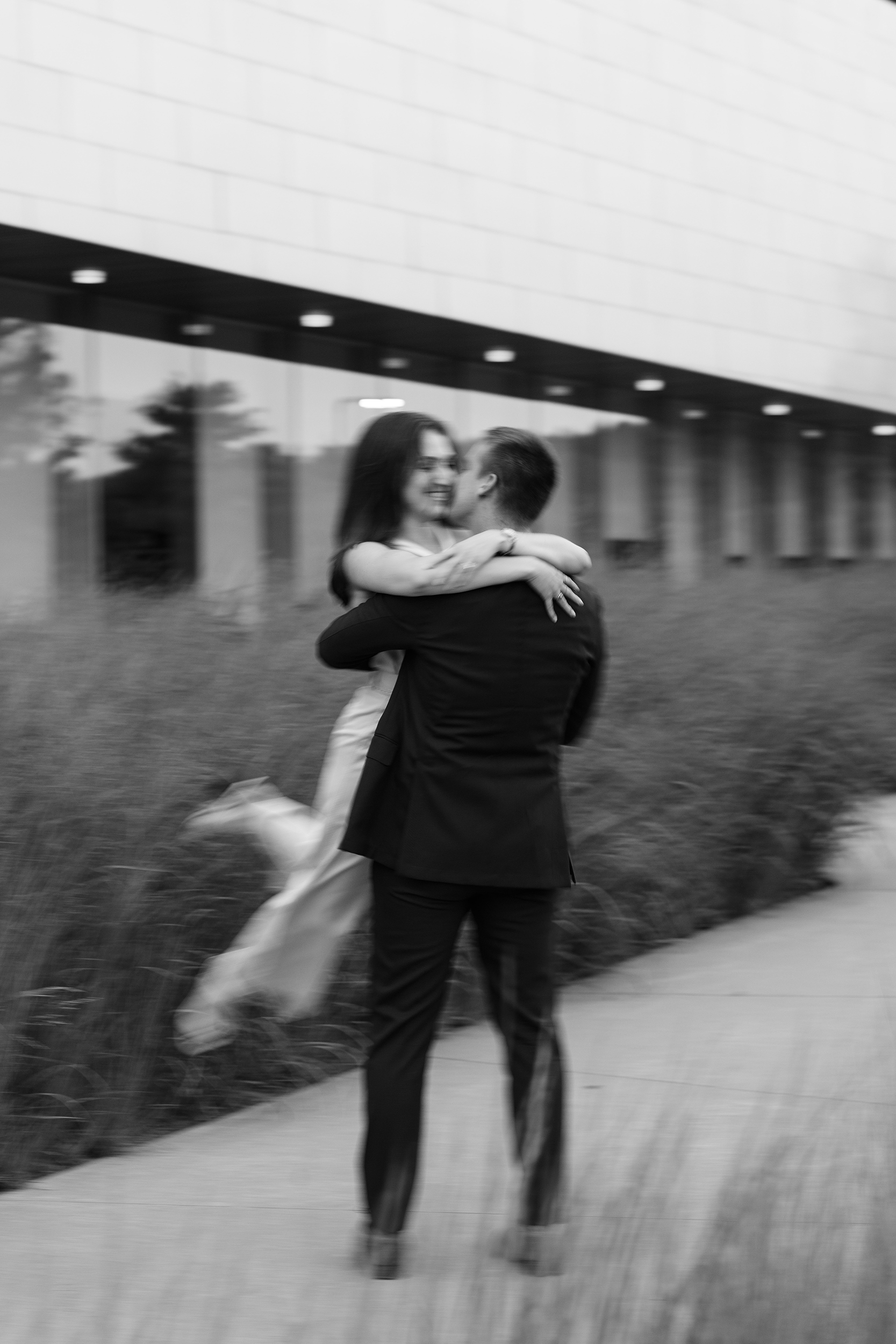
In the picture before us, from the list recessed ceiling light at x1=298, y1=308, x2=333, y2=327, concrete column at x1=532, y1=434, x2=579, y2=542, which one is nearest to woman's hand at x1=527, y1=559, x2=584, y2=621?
recessed ceiling light at x1=298, y1=308, x2=333, y2=327

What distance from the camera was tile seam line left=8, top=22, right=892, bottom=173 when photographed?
1391 centimetres

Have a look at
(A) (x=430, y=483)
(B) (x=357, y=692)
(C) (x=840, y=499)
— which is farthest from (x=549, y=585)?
(C) (x=840, y=499)

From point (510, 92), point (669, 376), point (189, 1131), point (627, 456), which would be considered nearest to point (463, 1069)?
point (189, 1131)

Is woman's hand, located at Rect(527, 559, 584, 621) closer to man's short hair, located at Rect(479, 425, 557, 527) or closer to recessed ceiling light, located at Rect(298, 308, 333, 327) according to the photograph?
man's short hair, located at Rect(479, 425, 557, 527)

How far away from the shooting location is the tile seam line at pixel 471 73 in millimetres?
13906

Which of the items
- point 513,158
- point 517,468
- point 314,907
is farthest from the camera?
point 513,158

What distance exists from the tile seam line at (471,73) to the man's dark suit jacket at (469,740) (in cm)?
1154

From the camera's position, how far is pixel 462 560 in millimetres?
3285

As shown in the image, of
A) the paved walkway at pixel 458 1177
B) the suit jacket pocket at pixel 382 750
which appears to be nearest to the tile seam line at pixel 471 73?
the paved walkway at pixel 458 1177

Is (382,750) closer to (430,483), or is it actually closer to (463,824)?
(463,824)

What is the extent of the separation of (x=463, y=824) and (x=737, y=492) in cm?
2275

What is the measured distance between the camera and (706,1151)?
3928mm

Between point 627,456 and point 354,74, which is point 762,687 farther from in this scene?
point 627,456

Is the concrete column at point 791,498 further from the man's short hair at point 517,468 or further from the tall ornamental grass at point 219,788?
the man's short hair at point 517,468
